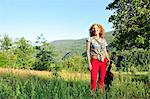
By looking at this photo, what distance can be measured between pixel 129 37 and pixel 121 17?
70.1 inches

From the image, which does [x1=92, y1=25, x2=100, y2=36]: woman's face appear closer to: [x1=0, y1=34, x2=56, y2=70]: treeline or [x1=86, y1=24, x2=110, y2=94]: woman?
[x1=86, y1=24, x2=110, y2=94]: woman

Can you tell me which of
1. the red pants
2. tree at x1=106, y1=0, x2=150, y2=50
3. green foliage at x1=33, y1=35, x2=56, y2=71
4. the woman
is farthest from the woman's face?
green foliage at x1=33, y1=35, x2=56, y2=71

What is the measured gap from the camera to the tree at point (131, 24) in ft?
93.1

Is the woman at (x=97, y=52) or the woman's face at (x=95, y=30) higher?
the woman's face at (x=95, y=30)

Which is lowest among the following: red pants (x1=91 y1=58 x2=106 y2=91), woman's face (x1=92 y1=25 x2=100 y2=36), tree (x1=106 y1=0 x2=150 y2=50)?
red pants (x1=91 y1=58 x2=106 y2=91)

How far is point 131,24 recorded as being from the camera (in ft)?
96.8

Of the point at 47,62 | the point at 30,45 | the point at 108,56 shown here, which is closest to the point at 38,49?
the point at 30,45

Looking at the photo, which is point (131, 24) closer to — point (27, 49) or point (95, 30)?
point (95, 30)

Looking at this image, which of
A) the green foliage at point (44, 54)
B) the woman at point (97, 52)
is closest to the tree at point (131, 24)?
the woman at point (97, 52)

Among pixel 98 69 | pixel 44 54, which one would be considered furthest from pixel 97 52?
pixel 44 54

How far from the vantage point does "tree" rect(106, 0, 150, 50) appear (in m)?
28.4

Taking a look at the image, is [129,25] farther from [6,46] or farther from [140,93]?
[6,46]

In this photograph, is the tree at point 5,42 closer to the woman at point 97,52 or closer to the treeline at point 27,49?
the treeline at point 27,49

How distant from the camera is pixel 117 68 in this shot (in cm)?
1019
